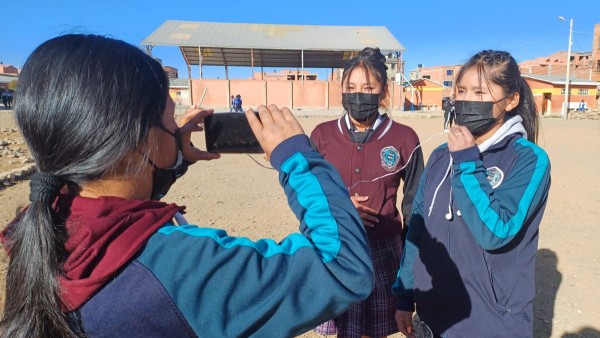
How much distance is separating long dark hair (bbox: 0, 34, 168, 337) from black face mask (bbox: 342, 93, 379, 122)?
5.67 ft

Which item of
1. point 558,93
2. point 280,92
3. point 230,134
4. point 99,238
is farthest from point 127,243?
point 558,93

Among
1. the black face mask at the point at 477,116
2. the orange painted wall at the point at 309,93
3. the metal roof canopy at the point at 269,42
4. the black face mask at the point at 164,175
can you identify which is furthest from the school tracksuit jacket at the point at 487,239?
the orange painted wall at the point at 309,93

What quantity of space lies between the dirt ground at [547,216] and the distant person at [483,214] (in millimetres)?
758

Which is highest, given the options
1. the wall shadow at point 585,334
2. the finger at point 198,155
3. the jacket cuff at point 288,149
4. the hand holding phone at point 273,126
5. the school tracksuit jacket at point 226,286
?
the hand holding phone at point 273,126

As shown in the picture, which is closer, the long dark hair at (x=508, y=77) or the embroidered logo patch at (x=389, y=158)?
the long dark hair at (x=508, y=77)

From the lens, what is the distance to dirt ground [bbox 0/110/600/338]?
3.47 meters

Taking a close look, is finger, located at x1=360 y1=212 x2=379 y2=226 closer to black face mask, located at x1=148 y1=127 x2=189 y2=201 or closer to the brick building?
black face mask, located at x1=148 y1=127 x2=189 y2=201

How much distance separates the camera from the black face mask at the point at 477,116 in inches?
76.1

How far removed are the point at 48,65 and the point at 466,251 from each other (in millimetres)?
1613

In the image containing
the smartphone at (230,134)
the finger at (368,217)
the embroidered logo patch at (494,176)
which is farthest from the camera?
the finger at (368,217)

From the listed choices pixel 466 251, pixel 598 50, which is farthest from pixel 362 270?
pixel 598 50

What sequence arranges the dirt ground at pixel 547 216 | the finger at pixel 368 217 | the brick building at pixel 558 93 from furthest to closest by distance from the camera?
the brick building at pixel 558 93 < the dirt ground at pixel 547 216 < the finger at pixel 368 217

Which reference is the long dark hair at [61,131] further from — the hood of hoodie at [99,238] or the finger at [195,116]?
the finger at [195,116]

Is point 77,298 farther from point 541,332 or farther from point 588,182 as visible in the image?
point 588,182
